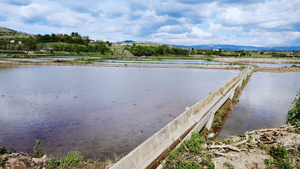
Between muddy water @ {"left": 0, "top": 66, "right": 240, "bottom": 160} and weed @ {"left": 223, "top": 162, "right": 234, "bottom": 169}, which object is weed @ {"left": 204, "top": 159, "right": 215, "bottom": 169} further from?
muddy water @ {"left": 0, "top": 66, "right": 240, "bottom": 160}

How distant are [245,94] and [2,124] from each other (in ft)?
59.2

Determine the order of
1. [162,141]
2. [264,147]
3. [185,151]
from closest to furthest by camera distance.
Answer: [185,151]
[264,147]
[162,141]

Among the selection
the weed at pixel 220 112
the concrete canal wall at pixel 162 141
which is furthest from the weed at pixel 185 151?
the weed at pixel 220 112

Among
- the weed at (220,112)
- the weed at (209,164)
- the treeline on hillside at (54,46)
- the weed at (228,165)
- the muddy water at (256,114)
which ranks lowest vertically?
the muddy water at (256,114)

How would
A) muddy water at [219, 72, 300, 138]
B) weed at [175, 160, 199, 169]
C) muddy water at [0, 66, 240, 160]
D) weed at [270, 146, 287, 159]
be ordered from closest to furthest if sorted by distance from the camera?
weed at [175, 160, 199, 169], weed at [270, 146, 287, 159], muddy water at [0, 66, 240, 160], muddy water at [219, 72, 300, 138]

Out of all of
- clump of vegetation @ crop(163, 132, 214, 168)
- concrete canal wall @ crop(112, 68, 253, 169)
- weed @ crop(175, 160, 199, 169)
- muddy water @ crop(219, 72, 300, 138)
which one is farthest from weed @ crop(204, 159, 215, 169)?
muddy water @ crop(219, 72, 300, 138)

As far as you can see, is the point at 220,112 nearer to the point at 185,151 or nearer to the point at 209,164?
the point at 185,151

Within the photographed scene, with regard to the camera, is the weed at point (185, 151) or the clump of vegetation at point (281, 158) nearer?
the clump of vegetation at point (281, 158)

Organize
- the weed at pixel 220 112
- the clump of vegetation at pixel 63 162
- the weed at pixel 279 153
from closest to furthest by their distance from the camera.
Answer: the clump of vegetation at pixel 63 162 → the weed at pixel 279 153 → the weed at pixel 220 112

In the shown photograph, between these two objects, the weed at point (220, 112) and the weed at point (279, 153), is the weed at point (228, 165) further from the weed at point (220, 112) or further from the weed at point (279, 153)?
the weed at point (220, 112)

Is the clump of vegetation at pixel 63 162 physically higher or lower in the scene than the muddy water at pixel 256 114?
higher

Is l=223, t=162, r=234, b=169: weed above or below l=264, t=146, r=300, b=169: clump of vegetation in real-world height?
below

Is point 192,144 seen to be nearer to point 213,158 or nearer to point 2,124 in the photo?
point 213,158

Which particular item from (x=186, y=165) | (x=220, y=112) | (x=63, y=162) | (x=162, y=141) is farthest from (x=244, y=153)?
(x=220, y=112)
